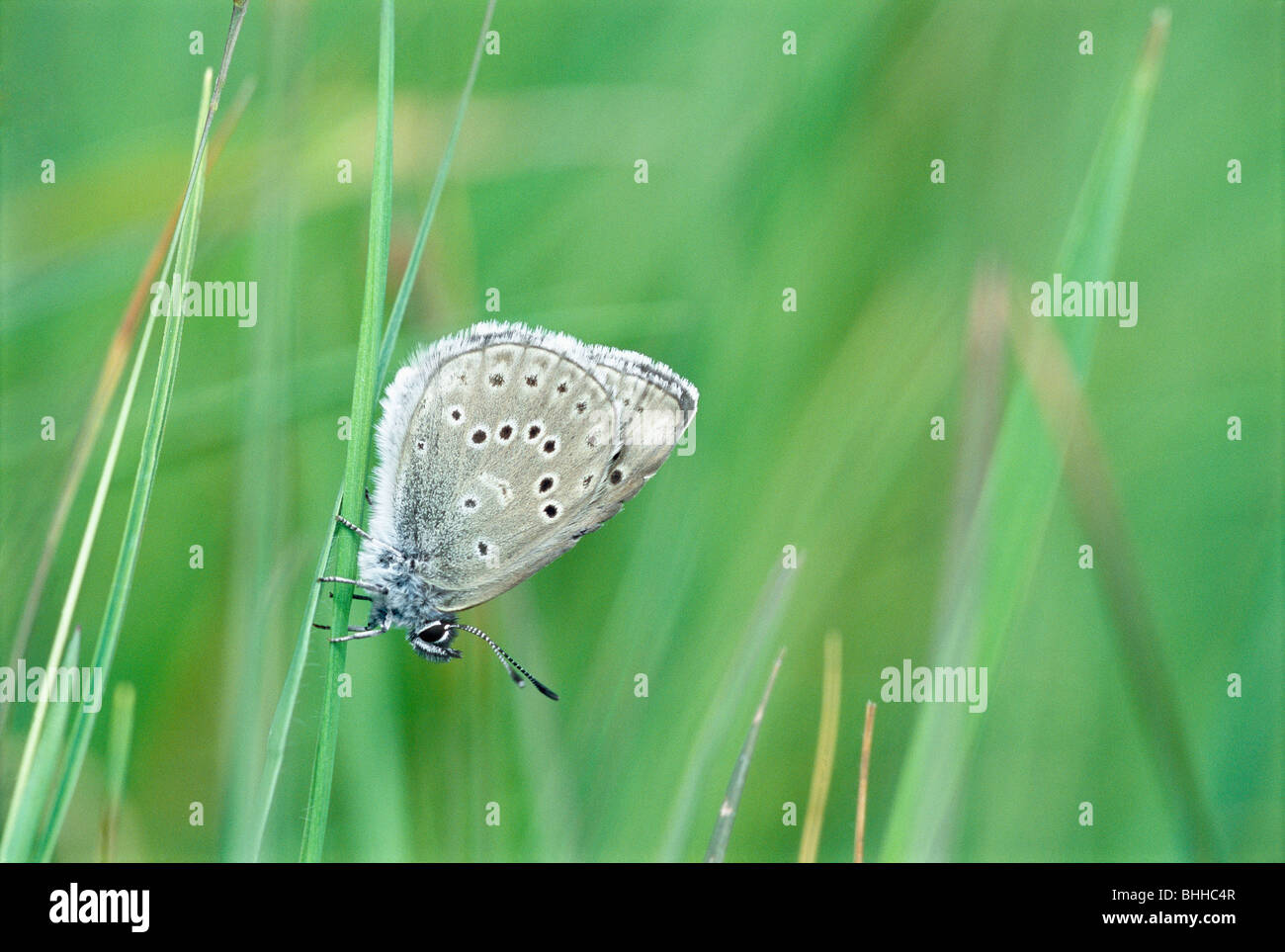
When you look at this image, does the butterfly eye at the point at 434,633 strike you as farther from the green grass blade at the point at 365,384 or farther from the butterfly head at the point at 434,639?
the green grass blade at the point at 365,384

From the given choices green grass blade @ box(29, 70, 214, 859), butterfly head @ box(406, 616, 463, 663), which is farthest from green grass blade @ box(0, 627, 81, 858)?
butterfly head @ box(406, 616, 463, 663)

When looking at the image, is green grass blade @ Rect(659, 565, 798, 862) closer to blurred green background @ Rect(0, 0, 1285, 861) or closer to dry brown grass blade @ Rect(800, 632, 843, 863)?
blurred green background @ Rect(0, 0, 1285, 861)

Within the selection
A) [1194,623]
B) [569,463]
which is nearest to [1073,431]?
[1194,623]

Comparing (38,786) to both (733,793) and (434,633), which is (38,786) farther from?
(733,793)

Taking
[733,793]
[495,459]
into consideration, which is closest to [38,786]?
[495,459]

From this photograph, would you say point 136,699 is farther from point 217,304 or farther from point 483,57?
point 483,57
